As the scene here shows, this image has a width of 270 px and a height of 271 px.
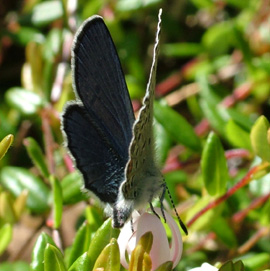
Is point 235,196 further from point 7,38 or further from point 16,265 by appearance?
point 7,38

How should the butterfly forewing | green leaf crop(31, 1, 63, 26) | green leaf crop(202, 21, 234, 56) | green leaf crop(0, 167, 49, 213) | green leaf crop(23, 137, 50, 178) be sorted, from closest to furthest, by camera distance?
the butterfly forewing → green leaf crop(23, 137, 50, 178) → green leaf crop(0, 167, 49, 213) → green leaf crop(31, 1, 63, 26) → green leaf crop(202, 21, 234, 56)

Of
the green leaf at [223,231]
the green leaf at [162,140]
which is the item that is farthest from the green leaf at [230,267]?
the green leaf at [162,140]

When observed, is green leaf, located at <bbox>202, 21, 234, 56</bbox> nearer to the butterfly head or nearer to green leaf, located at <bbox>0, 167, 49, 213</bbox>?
green leaf, located at <bbox>0, 167, 49, 213</bbox>

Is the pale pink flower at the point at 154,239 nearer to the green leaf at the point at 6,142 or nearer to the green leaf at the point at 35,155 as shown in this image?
the green leaf at the point at 6,142

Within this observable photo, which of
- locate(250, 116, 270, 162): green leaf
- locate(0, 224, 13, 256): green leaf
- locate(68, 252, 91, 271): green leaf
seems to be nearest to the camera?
locate(68, 252, 91, 271): green leaf

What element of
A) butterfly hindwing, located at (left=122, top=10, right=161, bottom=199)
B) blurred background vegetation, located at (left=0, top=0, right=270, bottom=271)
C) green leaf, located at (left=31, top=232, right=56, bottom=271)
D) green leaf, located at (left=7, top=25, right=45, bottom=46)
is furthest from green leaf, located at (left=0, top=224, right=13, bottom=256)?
green leaf, located at (left=7, top=25, right=45, bottom=46)

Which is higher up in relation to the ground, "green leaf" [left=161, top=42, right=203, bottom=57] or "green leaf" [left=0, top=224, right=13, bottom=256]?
"green leaf" [left=161, top=42, right=203, bottom=57]
